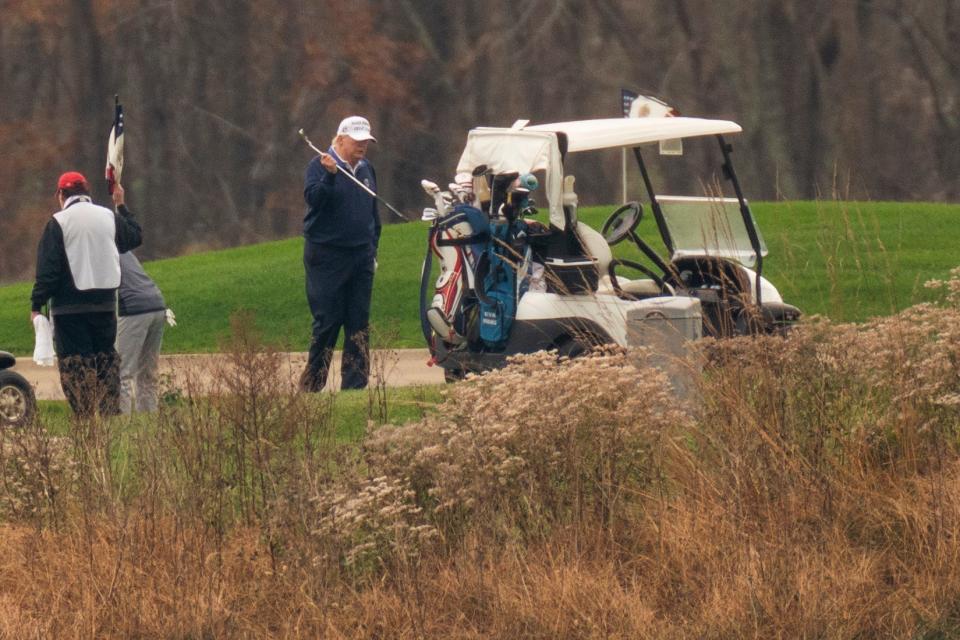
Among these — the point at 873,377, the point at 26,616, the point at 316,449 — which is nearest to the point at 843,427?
the point at 873,377

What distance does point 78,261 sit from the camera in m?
9.39

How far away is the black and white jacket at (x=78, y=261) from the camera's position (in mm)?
9383

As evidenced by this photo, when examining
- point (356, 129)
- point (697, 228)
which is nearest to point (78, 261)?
point (356, 129)

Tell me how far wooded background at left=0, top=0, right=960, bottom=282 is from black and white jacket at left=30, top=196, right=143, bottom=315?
2017cm

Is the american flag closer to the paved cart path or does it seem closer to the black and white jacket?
the black and white jacket

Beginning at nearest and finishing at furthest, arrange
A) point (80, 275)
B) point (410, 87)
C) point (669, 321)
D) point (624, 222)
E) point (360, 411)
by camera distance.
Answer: point (669, 321), point (360, 411), point (80, 275), point (624, 222), point (410, 87)

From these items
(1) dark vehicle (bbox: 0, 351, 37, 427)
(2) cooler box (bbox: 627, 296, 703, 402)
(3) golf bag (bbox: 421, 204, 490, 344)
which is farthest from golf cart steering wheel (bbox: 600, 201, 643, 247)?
(1) dark vehicle (bbox: 0, 351, 37, 427)

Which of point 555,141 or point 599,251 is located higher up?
point 555,141

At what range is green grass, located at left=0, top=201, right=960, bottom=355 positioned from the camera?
13922 mm

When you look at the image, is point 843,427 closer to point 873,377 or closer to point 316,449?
point 873,377

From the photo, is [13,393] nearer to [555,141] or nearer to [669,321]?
[555,141]

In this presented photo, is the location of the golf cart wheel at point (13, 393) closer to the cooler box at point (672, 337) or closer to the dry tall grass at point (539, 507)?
the dry tall grass at point (539, 507)

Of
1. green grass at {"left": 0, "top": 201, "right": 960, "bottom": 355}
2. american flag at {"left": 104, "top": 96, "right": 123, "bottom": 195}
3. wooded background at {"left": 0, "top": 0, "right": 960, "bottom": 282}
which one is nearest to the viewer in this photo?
american flag at {"left": 104, "top": 96, "right": 123, "bottom": 195}

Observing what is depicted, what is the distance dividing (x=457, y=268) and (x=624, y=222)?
1098 millimetres
